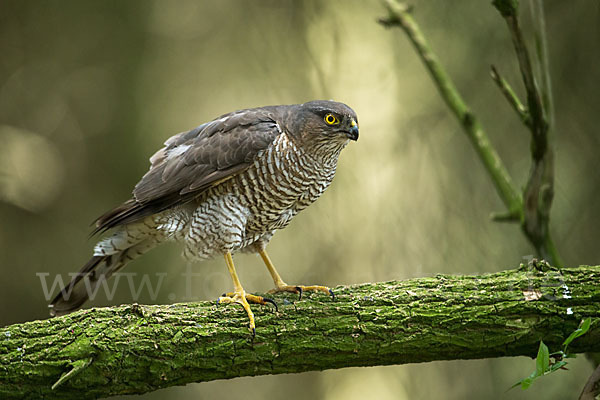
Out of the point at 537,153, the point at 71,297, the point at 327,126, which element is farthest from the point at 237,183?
the point at 537,153

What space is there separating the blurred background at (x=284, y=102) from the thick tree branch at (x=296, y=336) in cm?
212

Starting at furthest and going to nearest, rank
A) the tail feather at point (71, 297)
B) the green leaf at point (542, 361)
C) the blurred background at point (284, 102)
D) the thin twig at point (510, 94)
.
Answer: the blurred background at point (284, 102), the tail feather at point (71, 297), the thin twig at point (510, 94), the green leaf at point (542, 361)

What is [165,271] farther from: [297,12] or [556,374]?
[556,374]

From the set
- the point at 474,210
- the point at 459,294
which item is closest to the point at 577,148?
the point at 474,210

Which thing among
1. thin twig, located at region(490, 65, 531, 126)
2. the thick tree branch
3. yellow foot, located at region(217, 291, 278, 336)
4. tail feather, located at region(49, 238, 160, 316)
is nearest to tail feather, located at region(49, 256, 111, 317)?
tail feather, located at region(49, 238, 160, 316)

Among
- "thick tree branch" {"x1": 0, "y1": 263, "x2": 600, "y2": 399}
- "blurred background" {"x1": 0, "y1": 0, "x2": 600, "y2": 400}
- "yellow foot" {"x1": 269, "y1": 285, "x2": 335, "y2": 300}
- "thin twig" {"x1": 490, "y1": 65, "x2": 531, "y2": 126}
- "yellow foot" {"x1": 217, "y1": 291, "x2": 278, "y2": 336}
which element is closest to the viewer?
"thick tree branch" {"x1": 0, "y1": 263, "x2": 600, "y2": 399}

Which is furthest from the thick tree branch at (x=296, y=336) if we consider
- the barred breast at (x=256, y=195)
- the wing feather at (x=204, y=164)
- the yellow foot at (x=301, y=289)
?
the wing feather at (x=204, y=164)

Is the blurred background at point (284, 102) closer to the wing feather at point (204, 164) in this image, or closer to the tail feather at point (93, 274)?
the tail feather at point (93, 274)

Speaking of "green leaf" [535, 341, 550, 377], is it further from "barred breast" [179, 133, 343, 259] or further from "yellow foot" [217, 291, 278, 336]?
"barred breast" [179, 133, 343, 259]

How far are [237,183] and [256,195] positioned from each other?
0.15 metres

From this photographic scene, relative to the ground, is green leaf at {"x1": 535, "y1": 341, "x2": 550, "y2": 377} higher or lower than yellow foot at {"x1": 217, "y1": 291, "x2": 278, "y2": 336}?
lower

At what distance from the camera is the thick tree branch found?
9.18 feet

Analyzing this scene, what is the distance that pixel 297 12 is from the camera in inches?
242

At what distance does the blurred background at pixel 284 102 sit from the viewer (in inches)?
207
